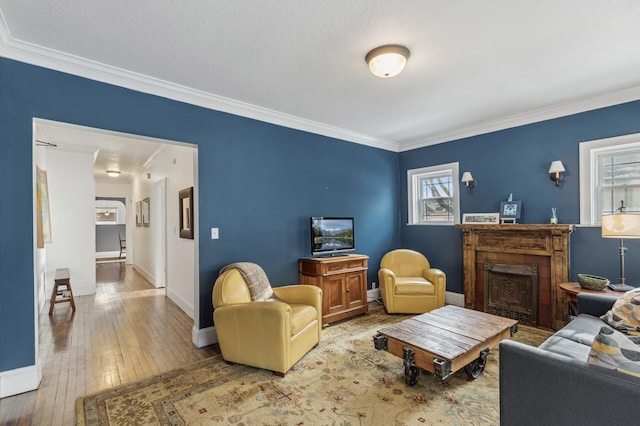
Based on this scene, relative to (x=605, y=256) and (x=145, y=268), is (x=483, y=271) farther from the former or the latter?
(x=145, y=268)

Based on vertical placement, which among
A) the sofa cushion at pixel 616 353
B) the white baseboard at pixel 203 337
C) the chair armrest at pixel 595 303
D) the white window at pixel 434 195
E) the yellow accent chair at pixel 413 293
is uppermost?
the white window at pixel 434 195

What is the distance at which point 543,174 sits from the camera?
379 centimetres

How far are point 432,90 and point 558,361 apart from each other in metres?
2.65

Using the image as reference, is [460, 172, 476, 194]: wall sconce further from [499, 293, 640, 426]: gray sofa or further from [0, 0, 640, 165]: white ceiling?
[499, 293, 640, 426]: gray sofa

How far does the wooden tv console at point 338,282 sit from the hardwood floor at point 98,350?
1331mm

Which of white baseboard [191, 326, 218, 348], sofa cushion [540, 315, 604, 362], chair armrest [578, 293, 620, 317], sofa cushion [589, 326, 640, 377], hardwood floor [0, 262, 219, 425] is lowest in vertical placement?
hardwood floor [0, 262, 219, 425]

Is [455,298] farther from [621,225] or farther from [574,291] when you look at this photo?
[621,225]

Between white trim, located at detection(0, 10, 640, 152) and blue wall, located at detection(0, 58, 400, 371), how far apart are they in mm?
69

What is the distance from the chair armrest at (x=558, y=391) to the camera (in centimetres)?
125

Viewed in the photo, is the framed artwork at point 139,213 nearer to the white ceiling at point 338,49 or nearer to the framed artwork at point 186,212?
the framed artwork at point 186,212

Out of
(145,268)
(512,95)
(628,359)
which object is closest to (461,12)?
(512,95)

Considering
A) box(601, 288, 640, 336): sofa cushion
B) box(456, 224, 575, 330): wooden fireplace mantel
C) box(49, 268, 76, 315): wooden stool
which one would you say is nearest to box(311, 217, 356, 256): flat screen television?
box(456, 224, 575, 330): wooden fireplace mantel

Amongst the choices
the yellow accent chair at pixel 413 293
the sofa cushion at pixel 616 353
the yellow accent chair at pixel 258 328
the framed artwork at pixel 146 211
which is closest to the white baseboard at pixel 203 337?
the yellow accent chair at pixel 258 328

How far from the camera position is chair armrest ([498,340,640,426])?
125 cm
